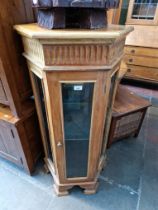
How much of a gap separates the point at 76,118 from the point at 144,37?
226 cm

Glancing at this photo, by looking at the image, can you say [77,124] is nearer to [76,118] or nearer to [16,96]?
[76,118]

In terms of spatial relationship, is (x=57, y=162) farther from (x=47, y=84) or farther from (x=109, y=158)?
(x=109, y=158)

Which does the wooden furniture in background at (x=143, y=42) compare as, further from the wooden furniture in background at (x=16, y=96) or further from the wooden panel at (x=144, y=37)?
the wooden furniture in background at (x=16, y=96)

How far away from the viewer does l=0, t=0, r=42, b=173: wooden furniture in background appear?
85 cm

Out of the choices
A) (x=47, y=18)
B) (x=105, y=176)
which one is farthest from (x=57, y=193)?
(x=47, y=18)

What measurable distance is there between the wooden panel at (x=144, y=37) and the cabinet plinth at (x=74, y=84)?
6.52 feet

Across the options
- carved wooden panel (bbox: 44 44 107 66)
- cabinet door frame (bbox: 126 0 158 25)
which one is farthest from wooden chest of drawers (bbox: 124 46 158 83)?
carved wooden panel (bbox: 44 44 107 66)

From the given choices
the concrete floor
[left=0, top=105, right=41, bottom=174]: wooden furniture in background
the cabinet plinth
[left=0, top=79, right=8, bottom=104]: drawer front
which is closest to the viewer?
the cabinet plinth

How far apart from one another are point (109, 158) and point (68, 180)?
21.4 inches

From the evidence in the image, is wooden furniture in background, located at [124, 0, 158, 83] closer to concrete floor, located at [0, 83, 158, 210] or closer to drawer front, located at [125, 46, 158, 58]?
drawer front, located at [125, 46, 158, 58]

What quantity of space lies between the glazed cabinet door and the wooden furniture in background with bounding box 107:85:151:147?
472 millimetres

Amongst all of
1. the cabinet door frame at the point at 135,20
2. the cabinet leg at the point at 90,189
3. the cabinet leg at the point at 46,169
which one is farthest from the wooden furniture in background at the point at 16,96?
the cabinet door frame at the point at 135,20

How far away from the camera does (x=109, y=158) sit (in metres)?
1.62

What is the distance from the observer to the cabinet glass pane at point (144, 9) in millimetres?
2471
